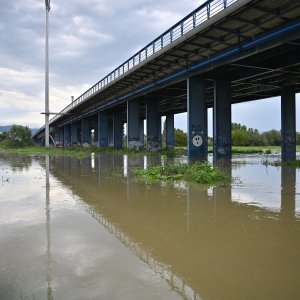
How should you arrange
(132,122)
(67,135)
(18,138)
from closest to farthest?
(132,122) → (18,138) → (67,135)

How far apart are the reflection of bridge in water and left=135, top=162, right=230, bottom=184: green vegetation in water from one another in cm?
305

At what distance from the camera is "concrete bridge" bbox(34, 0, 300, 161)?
18406 mm

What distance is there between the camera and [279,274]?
4691 millimetres

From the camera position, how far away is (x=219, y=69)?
26203 mm

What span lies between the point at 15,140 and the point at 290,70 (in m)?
66.6

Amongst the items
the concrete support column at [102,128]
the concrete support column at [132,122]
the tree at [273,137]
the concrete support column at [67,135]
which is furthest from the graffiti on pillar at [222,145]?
the tree at [273,137]

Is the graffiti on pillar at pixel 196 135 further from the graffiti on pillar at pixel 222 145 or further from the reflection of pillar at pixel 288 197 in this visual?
the reflection of pillar at pixel 288 197

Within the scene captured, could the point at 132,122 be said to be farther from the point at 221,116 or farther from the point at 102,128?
the point at 221,116

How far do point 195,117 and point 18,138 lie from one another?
206 feet

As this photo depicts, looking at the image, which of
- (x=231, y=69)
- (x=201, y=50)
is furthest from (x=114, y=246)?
(x=231, y=69)

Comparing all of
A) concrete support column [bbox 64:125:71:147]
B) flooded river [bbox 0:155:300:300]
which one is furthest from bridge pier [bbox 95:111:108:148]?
flooded river [bbox 0:155:300:300]

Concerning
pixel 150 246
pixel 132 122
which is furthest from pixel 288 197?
pixel 132 122

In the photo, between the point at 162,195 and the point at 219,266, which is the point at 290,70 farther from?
the point at 219,266

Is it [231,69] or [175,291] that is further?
[231,69]
